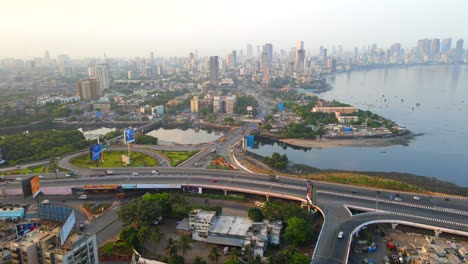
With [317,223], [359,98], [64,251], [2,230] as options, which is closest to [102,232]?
[2,230]

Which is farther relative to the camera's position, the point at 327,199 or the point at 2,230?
the point at 327,199

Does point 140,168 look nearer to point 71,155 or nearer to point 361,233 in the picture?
point 71,155

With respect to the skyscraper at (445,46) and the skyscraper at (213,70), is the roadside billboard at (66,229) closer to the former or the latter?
the skyscraper at (213,70)

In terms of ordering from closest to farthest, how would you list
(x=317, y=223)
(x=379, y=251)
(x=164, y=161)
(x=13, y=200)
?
(x=379, y=251) < (x=317, y=223) < (x=13, y=200) < (x=164, y=161)

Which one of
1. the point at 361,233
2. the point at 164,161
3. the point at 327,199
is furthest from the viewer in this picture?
the point at 164,161

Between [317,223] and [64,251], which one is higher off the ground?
[64,251]

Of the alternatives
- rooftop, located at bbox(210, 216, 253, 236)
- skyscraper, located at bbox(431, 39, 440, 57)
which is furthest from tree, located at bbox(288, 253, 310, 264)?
skyscraper, located at bbox(431, 39, 440, 57)

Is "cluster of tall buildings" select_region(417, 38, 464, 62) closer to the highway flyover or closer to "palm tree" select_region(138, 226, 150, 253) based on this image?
the highway flyover
